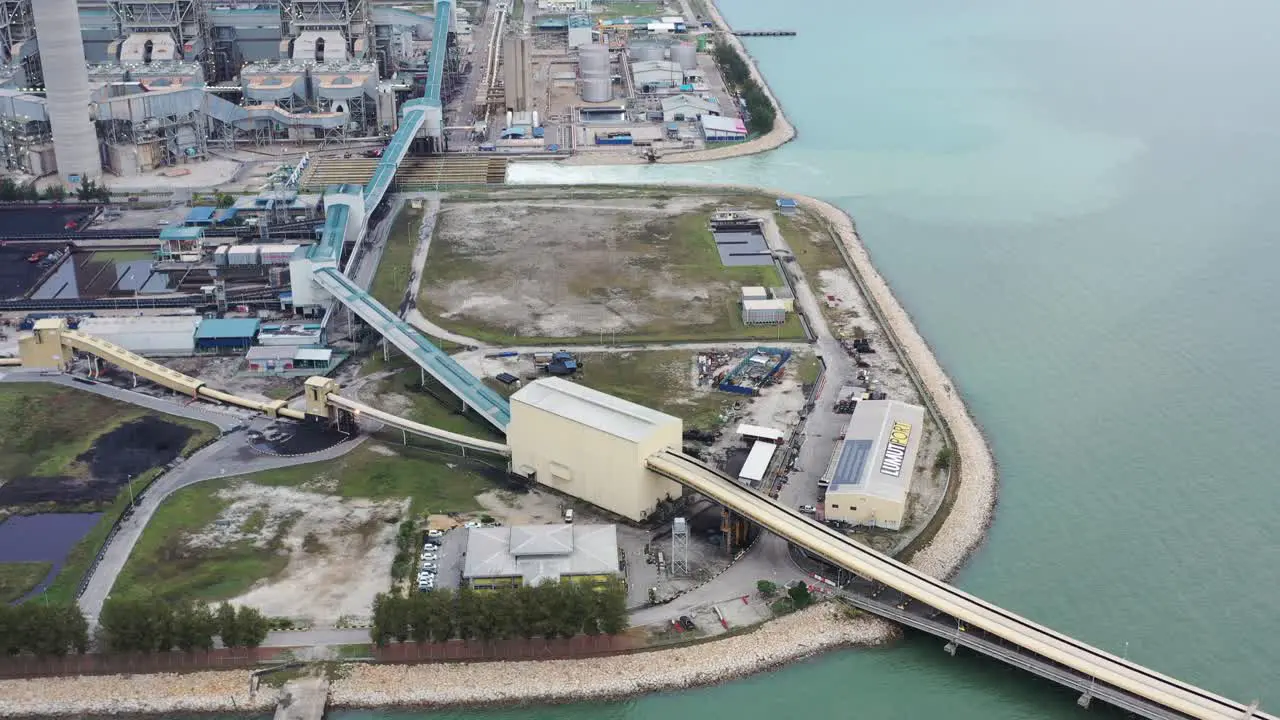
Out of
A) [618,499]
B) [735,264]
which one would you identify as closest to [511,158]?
[735,264]

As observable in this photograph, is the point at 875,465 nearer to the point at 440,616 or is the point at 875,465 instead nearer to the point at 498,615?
the point at 498,615

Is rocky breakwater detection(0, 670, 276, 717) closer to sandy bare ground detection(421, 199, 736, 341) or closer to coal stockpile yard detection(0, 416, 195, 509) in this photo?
coal stockpile yard detection(0, 416, 195, 509)

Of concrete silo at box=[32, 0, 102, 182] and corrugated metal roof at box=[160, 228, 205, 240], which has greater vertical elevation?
concrete silo at box=[32, 0, 102, 182]

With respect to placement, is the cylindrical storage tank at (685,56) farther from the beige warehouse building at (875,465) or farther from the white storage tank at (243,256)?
the beige warehouse building at (875,465)

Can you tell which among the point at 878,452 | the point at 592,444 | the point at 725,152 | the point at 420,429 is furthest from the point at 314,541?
the point at 725,152

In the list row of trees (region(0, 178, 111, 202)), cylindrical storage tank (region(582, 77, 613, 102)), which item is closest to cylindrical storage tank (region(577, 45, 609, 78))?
cylindrical storage tank (region(582, 77, 613, 102))

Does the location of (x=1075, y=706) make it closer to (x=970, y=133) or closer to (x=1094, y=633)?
(x=1094, y=633)
